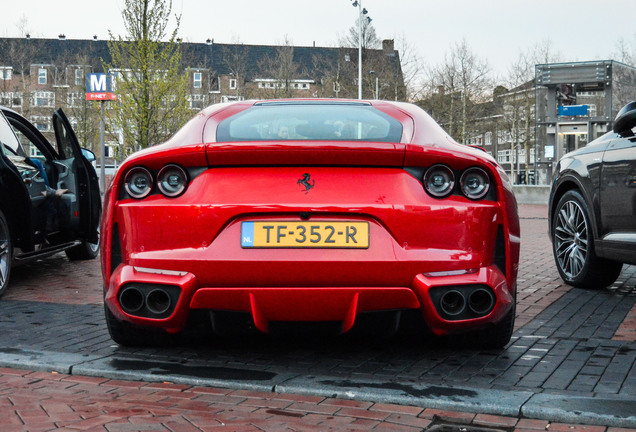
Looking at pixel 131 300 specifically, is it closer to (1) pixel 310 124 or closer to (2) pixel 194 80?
(1) pixel 310 124

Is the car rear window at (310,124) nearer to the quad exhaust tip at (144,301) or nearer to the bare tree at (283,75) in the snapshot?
the quad exhaust tip at (144,301)

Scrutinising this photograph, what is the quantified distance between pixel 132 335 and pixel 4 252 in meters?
2.60

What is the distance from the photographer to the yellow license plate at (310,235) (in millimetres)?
3643

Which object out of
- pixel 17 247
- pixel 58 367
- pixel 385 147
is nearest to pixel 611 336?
pixel 385 147

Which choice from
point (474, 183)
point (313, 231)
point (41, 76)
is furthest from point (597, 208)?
point (41, 76)

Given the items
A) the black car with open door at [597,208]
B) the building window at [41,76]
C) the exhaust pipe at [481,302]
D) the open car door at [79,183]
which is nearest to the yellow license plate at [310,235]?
the exhaust pipe at [481,302]

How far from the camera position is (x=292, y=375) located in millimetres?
3840

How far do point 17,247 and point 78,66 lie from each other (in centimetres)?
6062

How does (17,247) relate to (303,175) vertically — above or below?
below

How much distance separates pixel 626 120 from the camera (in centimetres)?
582

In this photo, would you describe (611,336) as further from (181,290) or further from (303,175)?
(181,290)

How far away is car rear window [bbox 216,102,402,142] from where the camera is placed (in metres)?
3.89

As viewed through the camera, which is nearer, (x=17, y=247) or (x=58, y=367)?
(x=58, y=367)

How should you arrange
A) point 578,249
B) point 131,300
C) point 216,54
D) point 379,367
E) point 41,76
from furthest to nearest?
point 216,54
point 41,76
point 578,249
point 379,367
point 131,300
